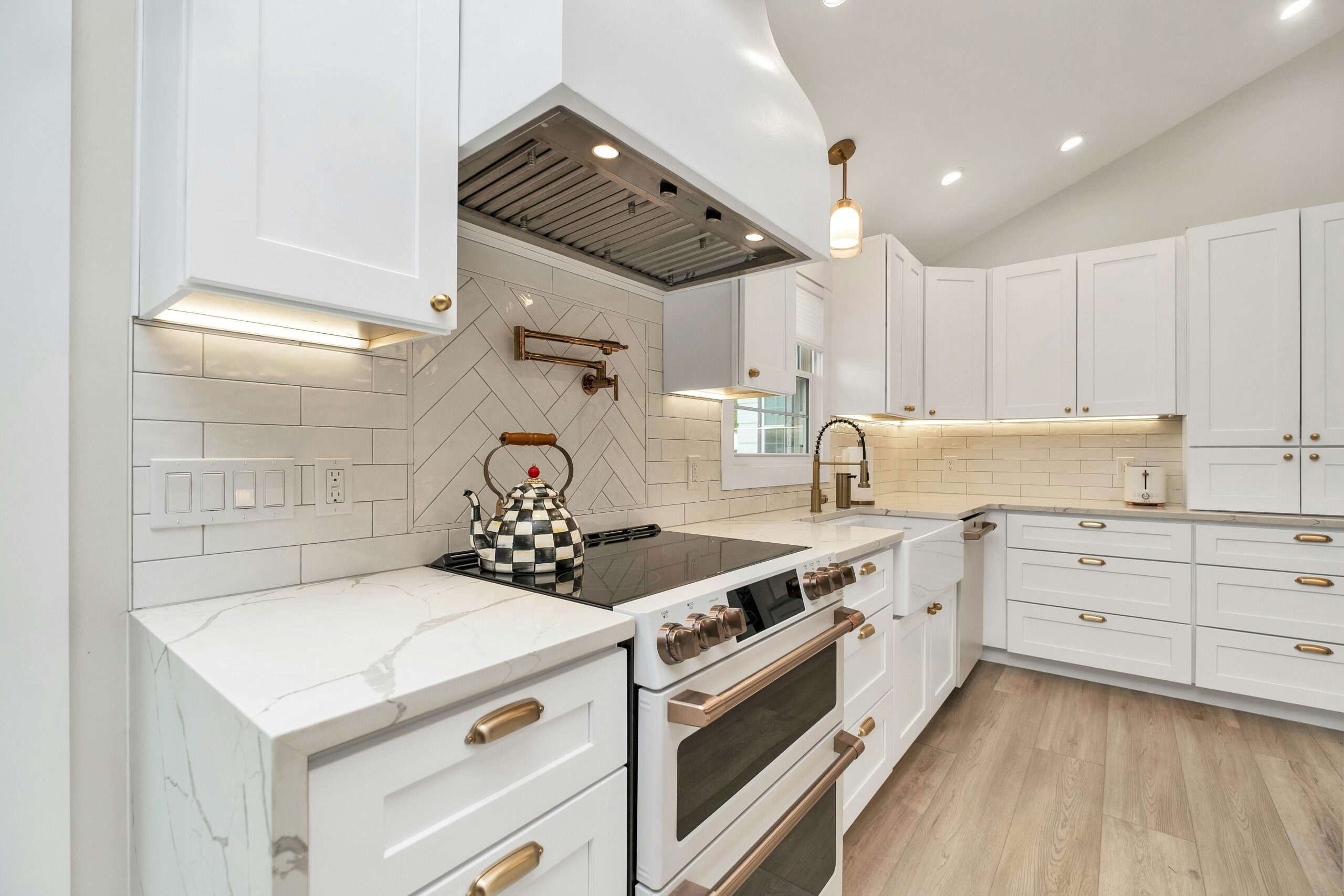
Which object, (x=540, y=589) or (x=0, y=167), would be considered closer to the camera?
(x=0, y=167)

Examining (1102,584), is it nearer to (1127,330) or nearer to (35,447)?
(1127,330)

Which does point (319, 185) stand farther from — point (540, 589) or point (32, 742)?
point (32, 742)

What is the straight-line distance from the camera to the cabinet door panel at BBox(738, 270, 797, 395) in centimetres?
191

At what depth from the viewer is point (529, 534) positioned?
3.95ft

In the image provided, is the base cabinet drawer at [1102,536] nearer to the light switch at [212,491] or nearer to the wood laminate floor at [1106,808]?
the wood laminate floor at [1106,808]

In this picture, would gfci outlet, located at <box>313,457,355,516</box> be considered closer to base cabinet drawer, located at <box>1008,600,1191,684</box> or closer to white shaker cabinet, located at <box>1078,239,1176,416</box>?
base cabinet drawer, located at <box>1008,600,1191,684</box>

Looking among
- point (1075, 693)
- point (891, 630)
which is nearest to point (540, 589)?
point (891, 630)

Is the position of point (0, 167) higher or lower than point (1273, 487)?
higher

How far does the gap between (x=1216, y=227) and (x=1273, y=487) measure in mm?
1263

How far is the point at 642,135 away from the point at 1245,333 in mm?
3267

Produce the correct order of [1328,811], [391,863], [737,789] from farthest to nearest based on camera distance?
[1328,811] < [737,789] < [391,863]

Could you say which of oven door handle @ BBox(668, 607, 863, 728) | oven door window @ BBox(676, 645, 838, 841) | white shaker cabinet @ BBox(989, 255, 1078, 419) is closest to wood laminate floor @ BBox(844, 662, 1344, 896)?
oven door window @ BBox(676, 645, 838, 841)

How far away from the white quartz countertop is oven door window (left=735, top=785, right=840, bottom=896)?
713 mm

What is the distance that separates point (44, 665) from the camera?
871mm
